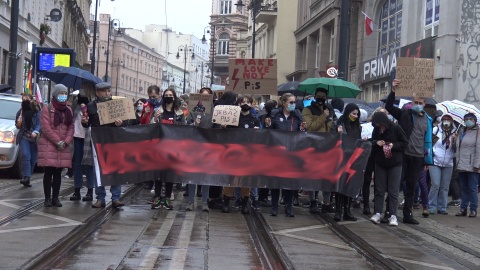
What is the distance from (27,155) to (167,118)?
4.18 metres

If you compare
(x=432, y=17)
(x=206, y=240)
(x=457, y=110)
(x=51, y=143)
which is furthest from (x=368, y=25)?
(x=206, y=240)

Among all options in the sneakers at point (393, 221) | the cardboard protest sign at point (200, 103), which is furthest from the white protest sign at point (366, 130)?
the sneakers at point (393, 221)

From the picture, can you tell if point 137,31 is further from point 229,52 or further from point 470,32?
point 470,32

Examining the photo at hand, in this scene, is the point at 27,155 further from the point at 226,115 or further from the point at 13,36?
the point at 13,36

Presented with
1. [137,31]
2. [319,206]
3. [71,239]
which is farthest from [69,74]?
[137,31]

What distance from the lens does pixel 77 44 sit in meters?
74.6

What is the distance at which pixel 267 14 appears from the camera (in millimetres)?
62031

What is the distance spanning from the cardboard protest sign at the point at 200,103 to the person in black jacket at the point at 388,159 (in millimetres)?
4371

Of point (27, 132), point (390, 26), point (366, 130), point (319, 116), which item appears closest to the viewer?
point (319, 116)

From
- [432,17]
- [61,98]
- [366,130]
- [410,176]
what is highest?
[432,17]

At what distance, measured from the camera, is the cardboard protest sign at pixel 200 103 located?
53.2 feet

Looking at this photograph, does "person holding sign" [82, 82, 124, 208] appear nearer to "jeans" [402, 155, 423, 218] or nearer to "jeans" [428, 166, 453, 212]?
"jeans" [402, 155, 423, 218]

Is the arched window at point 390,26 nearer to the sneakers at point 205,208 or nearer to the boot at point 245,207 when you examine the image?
the boot at point 245,207

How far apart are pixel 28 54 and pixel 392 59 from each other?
21558 mm
